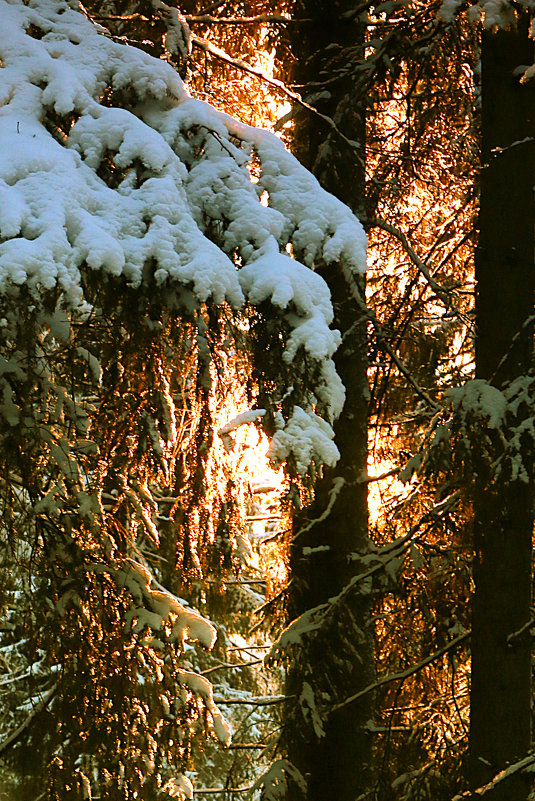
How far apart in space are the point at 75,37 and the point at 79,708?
292 centimetres

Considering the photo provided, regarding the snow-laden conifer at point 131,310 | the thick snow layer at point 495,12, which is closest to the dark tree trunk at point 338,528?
the thick snow layer at point 495,12

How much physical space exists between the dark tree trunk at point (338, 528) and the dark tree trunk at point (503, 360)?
31.1 inches

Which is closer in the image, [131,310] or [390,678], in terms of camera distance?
[131,310]

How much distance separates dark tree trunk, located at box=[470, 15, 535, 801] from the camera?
4387 millimetres

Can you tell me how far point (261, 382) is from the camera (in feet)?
9.85

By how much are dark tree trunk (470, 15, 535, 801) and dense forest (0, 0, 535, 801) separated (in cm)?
2

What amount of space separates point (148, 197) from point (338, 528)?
9.79 feet

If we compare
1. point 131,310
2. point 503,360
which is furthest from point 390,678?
point 131,310

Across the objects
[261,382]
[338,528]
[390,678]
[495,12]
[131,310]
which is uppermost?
[495,12]

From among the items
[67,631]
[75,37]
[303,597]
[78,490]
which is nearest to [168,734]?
[67,631]

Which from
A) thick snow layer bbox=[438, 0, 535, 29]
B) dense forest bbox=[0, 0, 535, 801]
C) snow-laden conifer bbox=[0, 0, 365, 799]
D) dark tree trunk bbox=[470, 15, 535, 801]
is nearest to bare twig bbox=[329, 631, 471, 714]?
dense forest bbox=[0, 0, 535, 801]

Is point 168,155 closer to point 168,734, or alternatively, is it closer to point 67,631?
point 67,631

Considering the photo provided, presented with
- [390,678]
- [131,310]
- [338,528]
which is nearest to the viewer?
[131,310]

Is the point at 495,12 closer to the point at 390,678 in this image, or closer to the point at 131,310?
the point at 131,310
